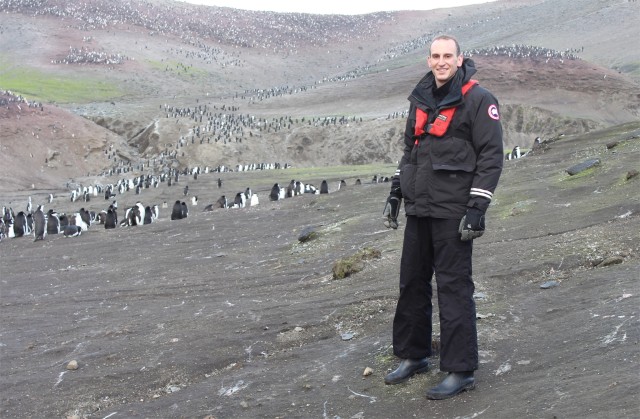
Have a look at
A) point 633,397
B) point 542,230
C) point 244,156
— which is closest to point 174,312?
point 542,230

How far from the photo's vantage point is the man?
5.70m

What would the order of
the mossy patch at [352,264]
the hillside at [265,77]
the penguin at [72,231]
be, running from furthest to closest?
the hillside at [265,77], the penguin at [72,231], the mossy patch at [352,264]

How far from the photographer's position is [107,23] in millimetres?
124875

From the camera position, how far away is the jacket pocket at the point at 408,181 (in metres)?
5.96

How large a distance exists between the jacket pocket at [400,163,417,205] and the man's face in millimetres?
689

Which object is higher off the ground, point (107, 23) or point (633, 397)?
point (107, 23)

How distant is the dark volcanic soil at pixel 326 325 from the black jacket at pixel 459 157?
138 cm

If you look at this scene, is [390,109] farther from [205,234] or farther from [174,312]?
[174,312]

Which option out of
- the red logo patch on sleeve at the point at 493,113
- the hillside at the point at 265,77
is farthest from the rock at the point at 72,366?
the hillside at the point at 265,77

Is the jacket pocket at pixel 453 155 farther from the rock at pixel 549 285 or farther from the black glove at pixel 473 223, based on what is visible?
the rock at pixel 549 285

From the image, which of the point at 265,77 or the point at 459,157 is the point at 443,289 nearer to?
the point at 459,157

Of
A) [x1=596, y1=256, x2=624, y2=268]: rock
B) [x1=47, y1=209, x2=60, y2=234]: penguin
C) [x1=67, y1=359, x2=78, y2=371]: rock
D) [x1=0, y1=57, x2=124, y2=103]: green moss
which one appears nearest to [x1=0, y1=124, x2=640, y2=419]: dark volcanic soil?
[x1=596, y1=256, x2=624, y2=268]: rock

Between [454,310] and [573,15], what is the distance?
118 m

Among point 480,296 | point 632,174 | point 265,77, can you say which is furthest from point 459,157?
point 265,77
